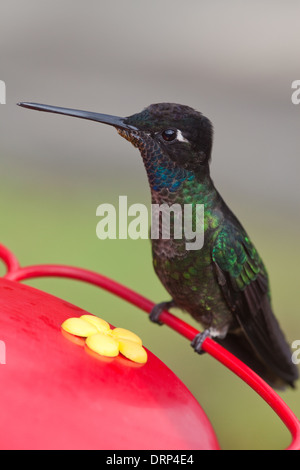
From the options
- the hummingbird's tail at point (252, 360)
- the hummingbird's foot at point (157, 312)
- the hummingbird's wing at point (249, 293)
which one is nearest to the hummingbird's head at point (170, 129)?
the hummingbird's wing at point (249, 293)

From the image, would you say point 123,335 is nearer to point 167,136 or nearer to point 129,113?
point 167,136

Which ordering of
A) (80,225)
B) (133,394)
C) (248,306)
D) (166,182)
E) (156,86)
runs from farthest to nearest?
(156,86), (80,225), (248,306), (166,182), (133,394)

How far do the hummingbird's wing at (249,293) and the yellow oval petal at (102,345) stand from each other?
1.80 feet

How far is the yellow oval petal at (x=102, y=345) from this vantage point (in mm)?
1610

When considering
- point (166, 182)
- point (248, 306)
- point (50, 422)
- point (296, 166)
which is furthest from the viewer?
point (296, 166)

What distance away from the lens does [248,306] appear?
221 cm

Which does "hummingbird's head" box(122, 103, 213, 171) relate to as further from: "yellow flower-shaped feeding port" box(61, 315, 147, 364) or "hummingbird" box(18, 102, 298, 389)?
"yellow flower-shaped feeding port" box(61, 315, 147, 364)

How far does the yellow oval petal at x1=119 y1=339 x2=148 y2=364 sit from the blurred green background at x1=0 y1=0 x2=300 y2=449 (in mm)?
3226

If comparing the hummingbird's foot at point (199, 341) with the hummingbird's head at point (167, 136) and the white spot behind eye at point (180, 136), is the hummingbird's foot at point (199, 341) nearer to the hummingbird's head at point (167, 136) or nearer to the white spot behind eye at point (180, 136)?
the hummingbird's head at point (167, 136)

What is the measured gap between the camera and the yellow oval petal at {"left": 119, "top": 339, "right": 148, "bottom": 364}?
166cm

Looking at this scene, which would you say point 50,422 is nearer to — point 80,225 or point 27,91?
point 80,225

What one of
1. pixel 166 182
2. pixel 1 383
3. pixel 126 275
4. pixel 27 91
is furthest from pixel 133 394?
pixel 27 91

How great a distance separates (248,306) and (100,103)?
5240 millimetres

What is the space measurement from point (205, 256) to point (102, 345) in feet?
1.92
